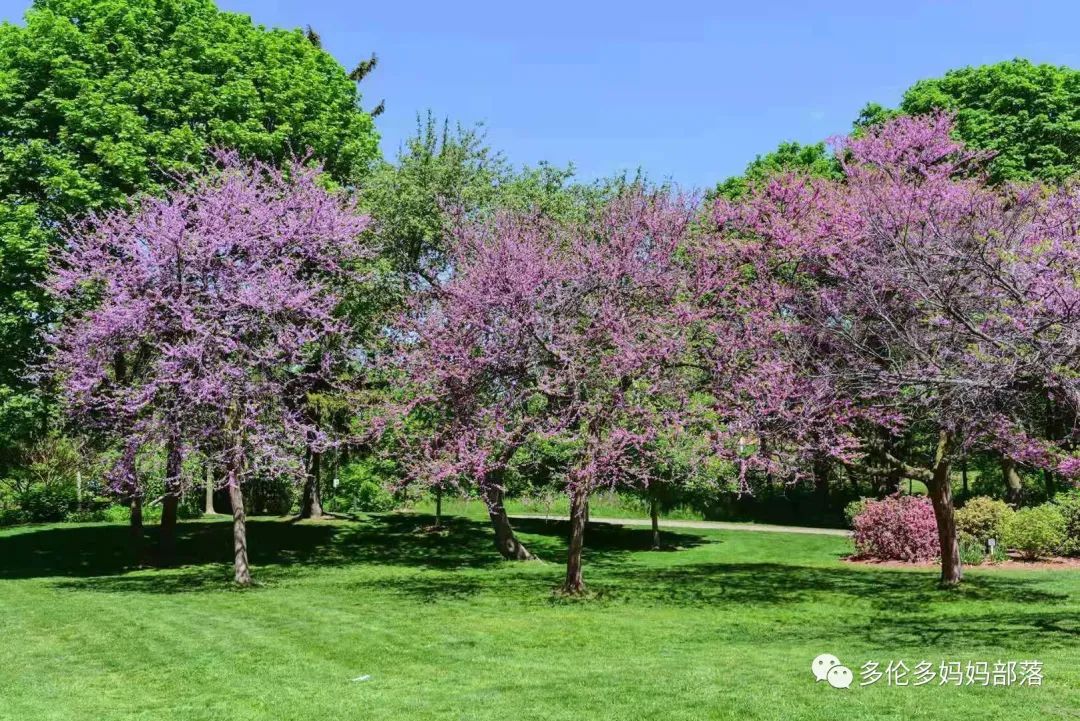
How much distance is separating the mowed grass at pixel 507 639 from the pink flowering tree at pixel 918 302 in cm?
283

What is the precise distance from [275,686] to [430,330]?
341 inches

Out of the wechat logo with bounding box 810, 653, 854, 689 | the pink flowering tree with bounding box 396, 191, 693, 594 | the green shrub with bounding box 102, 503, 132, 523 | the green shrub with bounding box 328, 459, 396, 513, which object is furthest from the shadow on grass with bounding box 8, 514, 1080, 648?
the green shrub with bounding box 102, 503, 132, 523

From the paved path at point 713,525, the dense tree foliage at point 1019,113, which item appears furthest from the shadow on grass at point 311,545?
the dense tree foliage at point 1019,113

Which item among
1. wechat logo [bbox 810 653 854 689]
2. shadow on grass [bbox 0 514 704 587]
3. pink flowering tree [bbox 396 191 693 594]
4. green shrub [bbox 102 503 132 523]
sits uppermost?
pink flowering tree [bbox 396 191 693 594]

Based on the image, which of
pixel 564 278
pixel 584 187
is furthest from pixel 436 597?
pixel 584 187

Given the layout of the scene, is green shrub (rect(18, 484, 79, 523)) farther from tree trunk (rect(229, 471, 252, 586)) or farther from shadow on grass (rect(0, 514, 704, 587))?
tree trunk (rect(229, 471, 252, 586))

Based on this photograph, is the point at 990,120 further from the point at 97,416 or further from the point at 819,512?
the point at 97,416

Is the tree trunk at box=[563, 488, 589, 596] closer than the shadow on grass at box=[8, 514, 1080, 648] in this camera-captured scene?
No

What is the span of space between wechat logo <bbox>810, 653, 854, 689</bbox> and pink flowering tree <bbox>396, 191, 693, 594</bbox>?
5969 millimetres

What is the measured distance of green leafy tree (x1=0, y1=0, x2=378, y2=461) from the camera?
21.6 metres

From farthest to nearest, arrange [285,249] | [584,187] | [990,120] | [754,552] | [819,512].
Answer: [819,512] < [990,120] < [754,552] < [584,187] < [285,249]

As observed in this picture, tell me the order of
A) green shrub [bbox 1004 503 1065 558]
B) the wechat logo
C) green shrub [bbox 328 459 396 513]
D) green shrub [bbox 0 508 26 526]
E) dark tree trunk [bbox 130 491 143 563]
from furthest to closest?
green shrub [bbox 328 459 396 513]
green shrub [bbox 0 508 26 526]
dark tree trunk [bbox 130 491 143 563]
green shrub [bbox 1004 503 1065 558]
the wechat logo

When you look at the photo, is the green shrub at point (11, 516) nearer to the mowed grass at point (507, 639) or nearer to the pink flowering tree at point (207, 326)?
the mowed grass at point (507, 639)

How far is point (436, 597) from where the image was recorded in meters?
17.4
